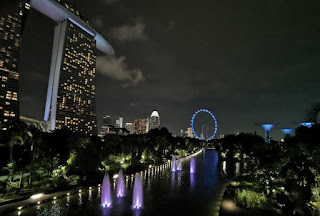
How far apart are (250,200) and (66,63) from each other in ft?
407

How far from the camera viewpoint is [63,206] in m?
16.6

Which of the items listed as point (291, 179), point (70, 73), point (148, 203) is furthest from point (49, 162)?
point (70, 73)

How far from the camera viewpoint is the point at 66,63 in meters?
119

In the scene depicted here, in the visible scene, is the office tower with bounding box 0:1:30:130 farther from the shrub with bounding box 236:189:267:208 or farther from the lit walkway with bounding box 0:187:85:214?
the shrub with bounding box 236:189:267:208

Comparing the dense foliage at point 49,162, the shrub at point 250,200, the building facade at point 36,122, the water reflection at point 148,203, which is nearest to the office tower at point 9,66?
the building facade at point 36,122

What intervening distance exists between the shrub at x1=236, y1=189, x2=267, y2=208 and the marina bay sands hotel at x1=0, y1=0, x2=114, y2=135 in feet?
300

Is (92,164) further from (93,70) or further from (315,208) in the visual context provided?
(93,70)

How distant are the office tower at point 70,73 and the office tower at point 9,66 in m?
26.3

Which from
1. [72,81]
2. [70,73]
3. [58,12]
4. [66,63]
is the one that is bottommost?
[72,81]

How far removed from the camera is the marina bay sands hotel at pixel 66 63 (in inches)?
3388

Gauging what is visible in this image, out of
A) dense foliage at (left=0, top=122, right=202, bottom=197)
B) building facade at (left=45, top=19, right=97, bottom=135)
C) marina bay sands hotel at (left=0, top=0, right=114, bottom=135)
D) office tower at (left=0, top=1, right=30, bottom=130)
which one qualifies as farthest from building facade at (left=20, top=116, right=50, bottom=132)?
dense foliage at (left=0, top=122, right=202, bottom=197)

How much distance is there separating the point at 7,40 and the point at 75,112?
47487mm

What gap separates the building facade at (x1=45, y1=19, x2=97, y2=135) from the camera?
362ft

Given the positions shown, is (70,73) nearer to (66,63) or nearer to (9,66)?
(66,63)
